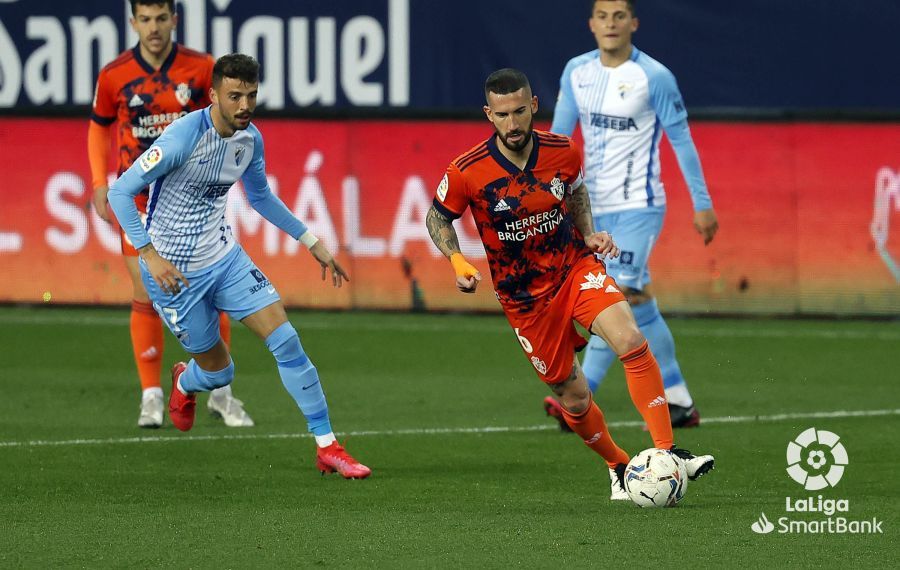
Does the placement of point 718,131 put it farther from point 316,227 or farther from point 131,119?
point 131,119

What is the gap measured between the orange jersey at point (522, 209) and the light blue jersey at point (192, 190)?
1.26m

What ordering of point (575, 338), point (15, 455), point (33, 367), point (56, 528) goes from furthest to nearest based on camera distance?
point (33, 367)
point (15, 455)
point (575, 338)
point (56, 528)

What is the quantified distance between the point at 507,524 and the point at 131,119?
4.00 meters

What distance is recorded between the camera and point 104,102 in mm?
10258

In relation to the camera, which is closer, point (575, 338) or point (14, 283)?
point (575, 338)

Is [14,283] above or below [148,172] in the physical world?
below

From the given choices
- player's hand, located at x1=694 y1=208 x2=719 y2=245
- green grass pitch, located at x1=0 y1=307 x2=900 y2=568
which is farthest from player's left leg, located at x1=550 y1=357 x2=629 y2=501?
player's hand, located at x1=694 y1=208 x2=719 y2=245

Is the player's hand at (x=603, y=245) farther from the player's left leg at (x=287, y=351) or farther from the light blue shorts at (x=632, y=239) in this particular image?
the light blue shorts at (x=632, y=239)

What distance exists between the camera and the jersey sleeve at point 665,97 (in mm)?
10000

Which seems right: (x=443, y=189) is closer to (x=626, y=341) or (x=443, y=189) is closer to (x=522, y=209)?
(x=522, y=209)

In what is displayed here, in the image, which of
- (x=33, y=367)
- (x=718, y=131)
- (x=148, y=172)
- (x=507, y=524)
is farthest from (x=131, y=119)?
(x=718, y=131)

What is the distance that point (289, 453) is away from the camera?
920 cm

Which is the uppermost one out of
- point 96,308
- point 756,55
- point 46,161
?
point 756,55

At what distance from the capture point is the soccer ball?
743 cm
